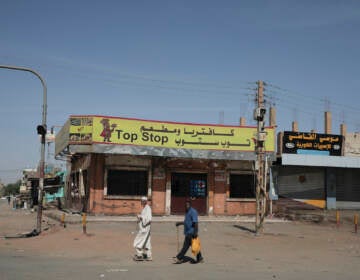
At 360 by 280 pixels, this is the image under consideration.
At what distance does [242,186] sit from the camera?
90.8 feet

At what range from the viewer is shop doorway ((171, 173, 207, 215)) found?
2644cm

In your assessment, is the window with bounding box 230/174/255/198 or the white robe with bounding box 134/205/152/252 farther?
the window with bounding box 230/174/255/198

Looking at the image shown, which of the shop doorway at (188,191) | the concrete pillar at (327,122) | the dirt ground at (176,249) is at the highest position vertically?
the concrete pillar at (327,122)

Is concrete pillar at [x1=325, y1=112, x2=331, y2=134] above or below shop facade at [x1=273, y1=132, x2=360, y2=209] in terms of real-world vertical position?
above

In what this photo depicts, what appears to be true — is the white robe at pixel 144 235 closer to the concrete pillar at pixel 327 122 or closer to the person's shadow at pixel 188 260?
the person's shadow at pixel 188 260

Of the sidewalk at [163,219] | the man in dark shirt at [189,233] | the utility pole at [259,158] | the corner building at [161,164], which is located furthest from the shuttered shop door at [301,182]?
the man in dark shirt at [189,233]

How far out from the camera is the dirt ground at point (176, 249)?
33.2ft

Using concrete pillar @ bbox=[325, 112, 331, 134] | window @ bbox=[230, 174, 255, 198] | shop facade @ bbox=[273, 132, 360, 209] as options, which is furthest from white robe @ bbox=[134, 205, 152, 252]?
concrete pillar @ bbox=[325, 112, 331, 134]

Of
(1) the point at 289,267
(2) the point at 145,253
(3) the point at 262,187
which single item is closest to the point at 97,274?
(2) the point at 145,253

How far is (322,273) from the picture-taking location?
1073 centimetres

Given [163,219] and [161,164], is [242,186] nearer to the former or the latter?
[161,164]

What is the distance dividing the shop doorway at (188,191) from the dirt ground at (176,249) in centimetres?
462

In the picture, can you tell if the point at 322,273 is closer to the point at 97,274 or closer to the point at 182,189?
the point at 97,274

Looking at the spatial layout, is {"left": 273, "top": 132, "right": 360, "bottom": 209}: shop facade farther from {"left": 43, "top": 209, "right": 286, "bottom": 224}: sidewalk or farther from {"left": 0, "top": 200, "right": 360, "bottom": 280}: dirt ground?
{"left": 0, "top": 200, "right": 360, "bottom": 280}: dirt ground
